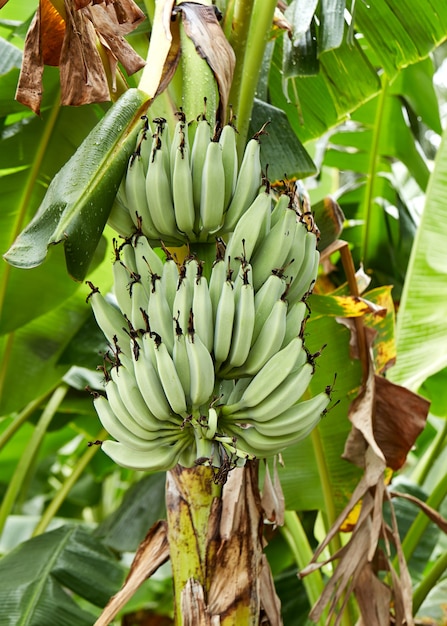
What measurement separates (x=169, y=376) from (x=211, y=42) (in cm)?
41

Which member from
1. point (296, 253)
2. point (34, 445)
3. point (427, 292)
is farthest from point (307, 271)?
point (34, 445)

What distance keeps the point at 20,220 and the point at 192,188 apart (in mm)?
724

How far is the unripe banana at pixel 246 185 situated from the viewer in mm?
743

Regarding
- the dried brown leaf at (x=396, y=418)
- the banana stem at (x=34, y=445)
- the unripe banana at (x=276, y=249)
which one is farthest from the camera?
the banana stem at (x=34, y=445)

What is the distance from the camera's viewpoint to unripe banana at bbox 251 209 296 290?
0.73 m

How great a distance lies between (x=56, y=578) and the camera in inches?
50.4

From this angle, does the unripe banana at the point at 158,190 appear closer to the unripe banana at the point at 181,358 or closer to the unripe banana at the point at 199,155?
the unripe banana at the point at 199,155

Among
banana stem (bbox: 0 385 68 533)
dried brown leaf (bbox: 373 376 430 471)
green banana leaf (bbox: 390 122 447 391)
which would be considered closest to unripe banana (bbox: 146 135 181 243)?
dried brown leaf (bbox: 373 376 430 471)

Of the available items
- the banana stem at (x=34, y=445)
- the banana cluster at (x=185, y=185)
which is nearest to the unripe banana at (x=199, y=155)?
the banana cluster at (x=185, y=185)

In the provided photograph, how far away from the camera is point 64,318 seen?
1.62m

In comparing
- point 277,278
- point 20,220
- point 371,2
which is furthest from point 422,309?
point 20,220

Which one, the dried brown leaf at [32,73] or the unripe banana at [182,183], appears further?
the dried brown leaf at [32,73]

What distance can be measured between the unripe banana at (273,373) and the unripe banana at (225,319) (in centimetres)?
4

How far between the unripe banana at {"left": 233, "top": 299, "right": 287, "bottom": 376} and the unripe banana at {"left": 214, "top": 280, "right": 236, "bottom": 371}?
0.04 metres
